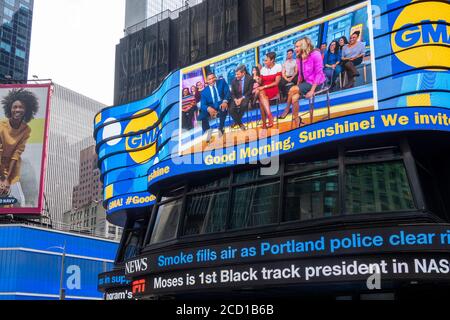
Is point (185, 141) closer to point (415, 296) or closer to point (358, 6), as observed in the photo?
point (358, 6)

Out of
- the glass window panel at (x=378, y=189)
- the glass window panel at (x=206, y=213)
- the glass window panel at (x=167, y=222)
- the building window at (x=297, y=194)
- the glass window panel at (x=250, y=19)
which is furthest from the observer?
the glass window panel at (x=250, y=19)

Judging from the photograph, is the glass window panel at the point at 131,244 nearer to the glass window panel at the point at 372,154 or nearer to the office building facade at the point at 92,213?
the glass window panel at the point at 372,154

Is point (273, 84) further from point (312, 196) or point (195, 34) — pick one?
point (195, 34)

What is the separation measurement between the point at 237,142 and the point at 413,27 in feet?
24.2

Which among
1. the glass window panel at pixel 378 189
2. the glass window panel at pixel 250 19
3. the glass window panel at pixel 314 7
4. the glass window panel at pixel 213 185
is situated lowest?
the glass window panel at pixel 378 189

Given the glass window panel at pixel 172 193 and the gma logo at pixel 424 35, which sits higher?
the gma logo at pixel 424 35

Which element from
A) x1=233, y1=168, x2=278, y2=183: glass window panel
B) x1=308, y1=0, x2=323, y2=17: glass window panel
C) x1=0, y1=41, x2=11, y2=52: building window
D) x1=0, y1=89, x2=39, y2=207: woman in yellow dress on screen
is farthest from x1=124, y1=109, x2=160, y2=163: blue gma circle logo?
x1=0, y1=41, x2=11, y2=52: building window

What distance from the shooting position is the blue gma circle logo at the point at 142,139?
29172 millimetres

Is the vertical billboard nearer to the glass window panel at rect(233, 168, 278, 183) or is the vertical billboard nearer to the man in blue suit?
the man in blue suit

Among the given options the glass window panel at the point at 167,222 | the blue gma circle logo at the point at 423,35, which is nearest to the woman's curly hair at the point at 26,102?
the glass window panel at the point at 167,222

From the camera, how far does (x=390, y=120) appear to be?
16844 mm

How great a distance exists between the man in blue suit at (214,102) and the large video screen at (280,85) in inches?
1.6

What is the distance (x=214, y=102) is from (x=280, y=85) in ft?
10.4
